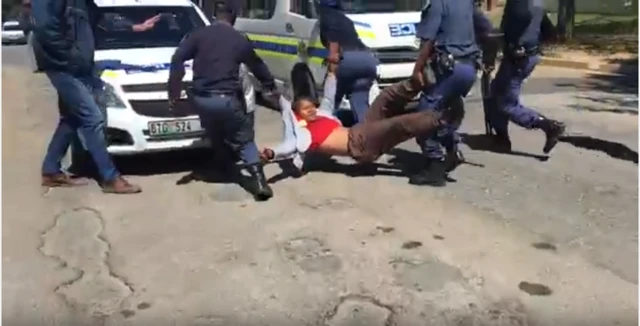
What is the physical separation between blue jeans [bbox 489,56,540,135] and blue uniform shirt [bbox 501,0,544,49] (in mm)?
178

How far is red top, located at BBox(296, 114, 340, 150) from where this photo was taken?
7.70 metres

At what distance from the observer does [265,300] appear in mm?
4965

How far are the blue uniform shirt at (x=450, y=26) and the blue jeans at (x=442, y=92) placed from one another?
0.14 metres

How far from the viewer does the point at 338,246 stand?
19.3 ft

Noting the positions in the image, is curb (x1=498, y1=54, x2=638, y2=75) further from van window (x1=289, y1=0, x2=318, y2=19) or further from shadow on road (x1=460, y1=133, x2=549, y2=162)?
shadow on road (x1=460, y1=133, x2=549, y2=162)

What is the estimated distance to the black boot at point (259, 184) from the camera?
7.12 metres

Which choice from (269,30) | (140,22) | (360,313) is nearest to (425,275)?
(360,313)

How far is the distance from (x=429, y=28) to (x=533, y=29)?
5.14 ft

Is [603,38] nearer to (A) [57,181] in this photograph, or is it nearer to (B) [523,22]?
(B) [523,22]

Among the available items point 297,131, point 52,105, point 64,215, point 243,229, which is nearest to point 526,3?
point 297,131

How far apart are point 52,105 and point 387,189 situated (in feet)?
26.1

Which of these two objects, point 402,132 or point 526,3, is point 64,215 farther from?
point 526,3

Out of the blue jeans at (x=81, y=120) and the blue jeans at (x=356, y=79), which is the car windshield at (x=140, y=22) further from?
the blue jeans at (x=356, y=79)

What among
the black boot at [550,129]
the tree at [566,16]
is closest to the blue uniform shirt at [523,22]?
the black boot at [550,129]
